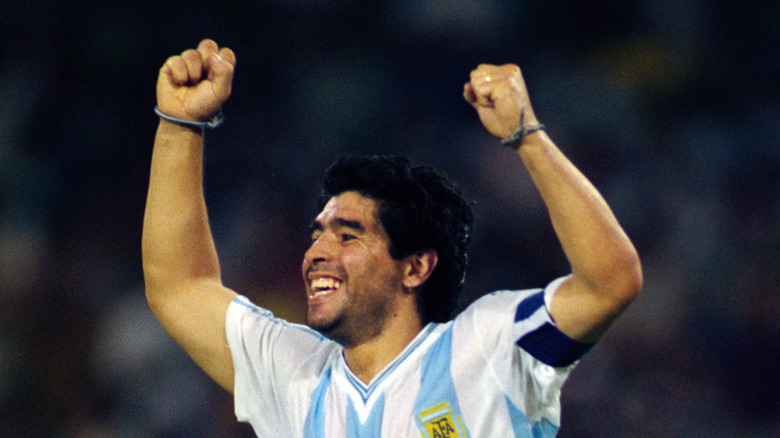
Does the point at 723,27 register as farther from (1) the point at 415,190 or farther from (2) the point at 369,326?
(2) the point at 369,326

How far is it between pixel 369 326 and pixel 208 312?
49 cm

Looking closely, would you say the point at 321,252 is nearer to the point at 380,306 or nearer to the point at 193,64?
the point at 380,306

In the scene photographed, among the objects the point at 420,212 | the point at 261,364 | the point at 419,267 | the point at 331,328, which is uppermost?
the point at 420,212

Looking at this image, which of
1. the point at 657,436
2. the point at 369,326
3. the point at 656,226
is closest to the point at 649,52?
the point at 656,226

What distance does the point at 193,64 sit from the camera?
211cm

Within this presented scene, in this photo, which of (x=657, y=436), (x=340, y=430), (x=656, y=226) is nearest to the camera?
(x=340, y=430)

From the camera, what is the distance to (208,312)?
7.22 feet

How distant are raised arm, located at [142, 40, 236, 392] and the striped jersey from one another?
3.9 inches

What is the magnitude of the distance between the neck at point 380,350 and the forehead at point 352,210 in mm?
295

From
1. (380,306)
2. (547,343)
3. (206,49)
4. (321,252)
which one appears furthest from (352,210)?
(547,343)

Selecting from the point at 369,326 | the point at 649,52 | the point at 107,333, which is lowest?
the point at 107,333

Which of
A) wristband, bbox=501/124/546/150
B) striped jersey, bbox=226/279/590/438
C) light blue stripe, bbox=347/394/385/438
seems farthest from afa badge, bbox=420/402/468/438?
wristband, bbox=501/124/546/150

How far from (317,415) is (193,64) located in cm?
102

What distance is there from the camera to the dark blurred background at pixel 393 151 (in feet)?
11.3
